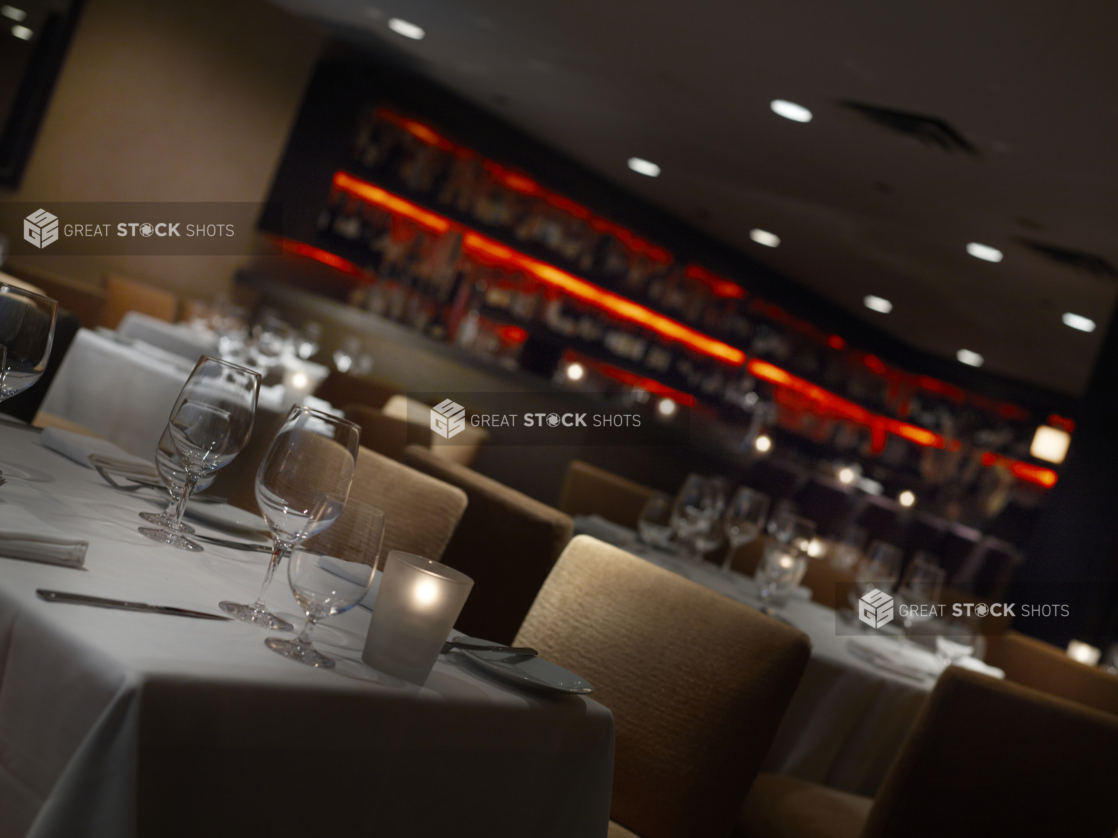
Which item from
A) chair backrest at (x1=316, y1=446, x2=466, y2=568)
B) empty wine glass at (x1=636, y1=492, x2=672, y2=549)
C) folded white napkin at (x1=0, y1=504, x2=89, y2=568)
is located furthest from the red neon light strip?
folded white napkin at (x1=0, y1=504, x2=89, y2=568)

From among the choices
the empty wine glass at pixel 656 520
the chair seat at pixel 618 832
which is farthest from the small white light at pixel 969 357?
the chair seat at pixel 618 832

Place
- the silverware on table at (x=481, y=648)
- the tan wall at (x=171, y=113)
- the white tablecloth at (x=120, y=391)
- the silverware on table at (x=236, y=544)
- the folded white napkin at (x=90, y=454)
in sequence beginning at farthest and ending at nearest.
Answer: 1. the tan wall at (x=171, y=113)
2. the white tablecloth at (x=120, y=391)
3. the folded white napkin at (x=90, y=454)
4. the silverware on table at (x=236, y=544)
5. the silverware on table at (x=481, y=648)

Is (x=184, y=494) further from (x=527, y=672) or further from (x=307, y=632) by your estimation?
(x=527, y=672)

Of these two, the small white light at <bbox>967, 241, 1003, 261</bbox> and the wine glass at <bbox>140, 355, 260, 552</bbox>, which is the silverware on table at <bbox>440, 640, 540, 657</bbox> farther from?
the small white light at <bbox>967, 241, 1003, 261</bbox>

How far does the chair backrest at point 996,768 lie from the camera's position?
1.57 m

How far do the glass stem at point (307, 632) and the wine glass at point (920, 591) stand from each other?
2065mm

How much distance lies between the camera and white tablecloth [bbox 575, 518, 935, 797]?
6.90 feet

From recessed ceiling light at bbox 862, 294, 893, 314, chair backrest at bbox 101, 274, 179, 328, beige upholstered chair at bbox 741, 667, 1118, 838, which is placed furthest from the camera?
recessed ceiling light at bbox 862, 294, 893, 314

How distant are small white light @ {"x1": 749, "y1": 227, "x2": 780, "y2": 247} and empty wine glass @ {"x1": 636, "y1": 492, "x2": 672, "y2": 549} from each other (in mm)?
5259

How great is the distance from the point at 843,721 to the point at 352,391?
243 cm

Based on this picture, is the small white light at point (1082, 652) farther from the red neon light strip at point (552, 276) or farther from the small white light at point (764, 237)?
the red neon light strip at point (552, 276)

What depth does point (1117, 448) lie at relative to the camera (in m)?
4.34

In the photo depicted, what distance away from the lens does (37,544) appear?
31.7 inches

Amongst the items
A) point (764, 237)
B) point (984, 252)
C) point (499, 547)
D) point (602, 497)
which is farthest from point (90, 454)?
point (764, 237)
